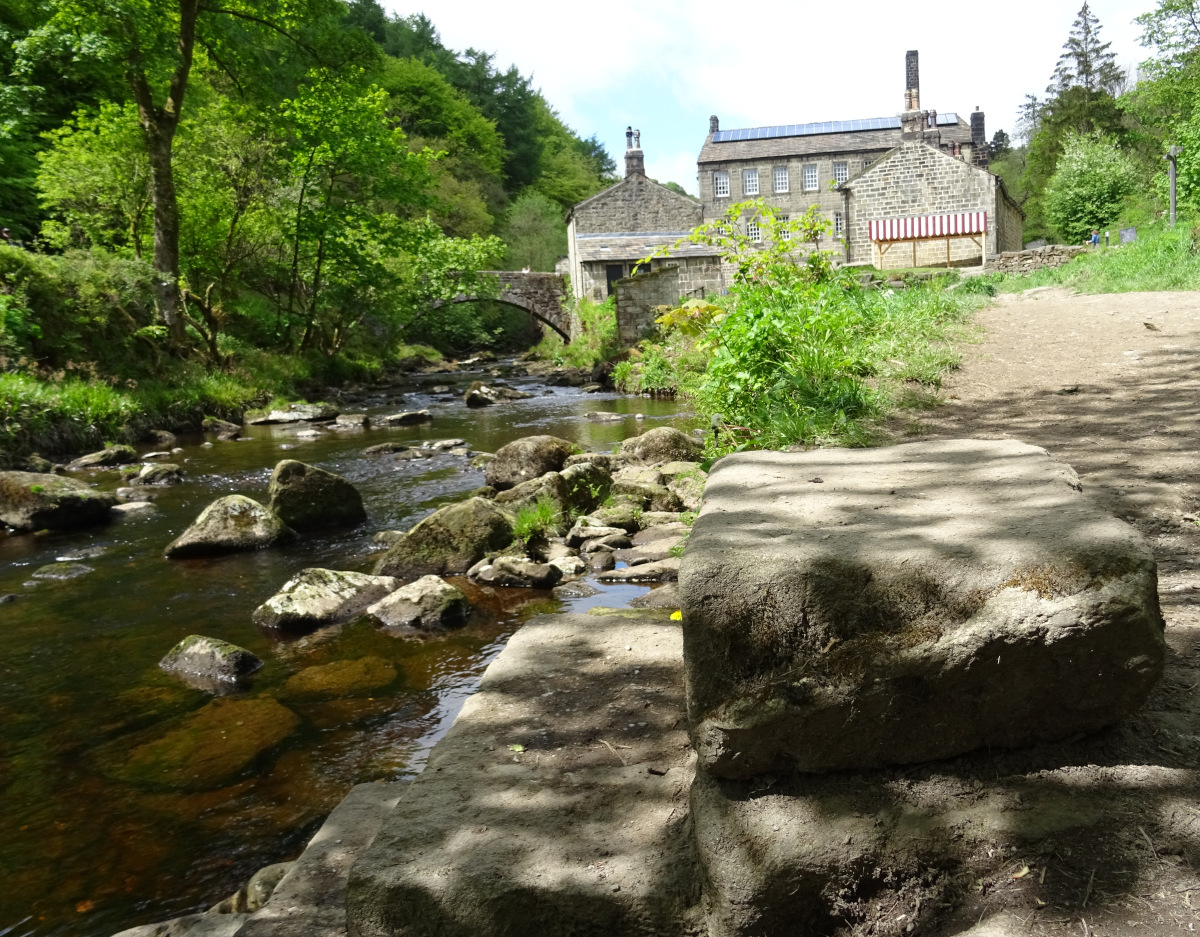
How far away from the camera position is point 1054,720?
204cm

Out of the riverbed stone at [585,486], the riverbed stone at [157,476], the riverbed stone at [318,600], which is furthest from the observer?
the riverbed stone at [157,476]

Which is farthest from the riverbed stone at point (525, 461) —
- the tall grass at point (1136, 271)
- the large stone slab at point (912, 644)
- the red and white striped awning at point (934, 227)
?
the red and white striped awning at point (934, 227)

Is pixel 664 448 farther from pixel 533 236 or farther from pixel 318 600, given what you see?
pixel 533 236

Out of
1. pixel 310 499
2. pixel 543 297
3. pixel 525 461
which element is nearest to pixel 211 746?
pixel 310 499

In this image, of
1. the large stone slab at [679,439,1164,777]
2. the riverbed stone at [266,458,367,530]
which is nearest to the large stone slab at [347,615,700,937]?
the large stone slab at [679,439,1164,777]

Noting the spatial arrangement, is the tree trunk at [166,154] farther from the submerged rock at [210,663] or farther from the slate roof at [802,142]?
the slate roof at [802,142]

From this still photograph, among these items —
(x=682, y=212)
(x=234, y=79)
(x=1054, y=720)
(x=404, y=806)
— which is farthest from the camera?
(x=682, y=212)

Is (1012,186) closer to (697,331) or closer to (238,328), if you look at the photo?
(238,328)

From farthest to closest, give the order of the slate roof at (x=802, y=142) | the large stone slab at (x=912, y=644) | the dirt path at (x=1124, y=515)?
the slate roof at (x=802, y=142), the large stone slab at (x=912, y=644), the dirt path at (x=1124, y=515)

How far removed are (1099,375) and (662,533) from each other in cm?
387

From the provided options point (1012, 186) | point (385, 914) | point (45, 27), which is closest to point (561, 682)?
point (385, 914)

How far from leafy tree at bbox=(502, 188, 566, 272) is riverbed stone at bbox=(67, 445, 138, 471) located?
34401 millimetres

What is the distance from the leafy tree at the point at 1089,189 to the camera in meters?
34.4

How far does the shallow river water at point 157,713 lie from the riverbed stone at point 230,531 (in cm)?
16
